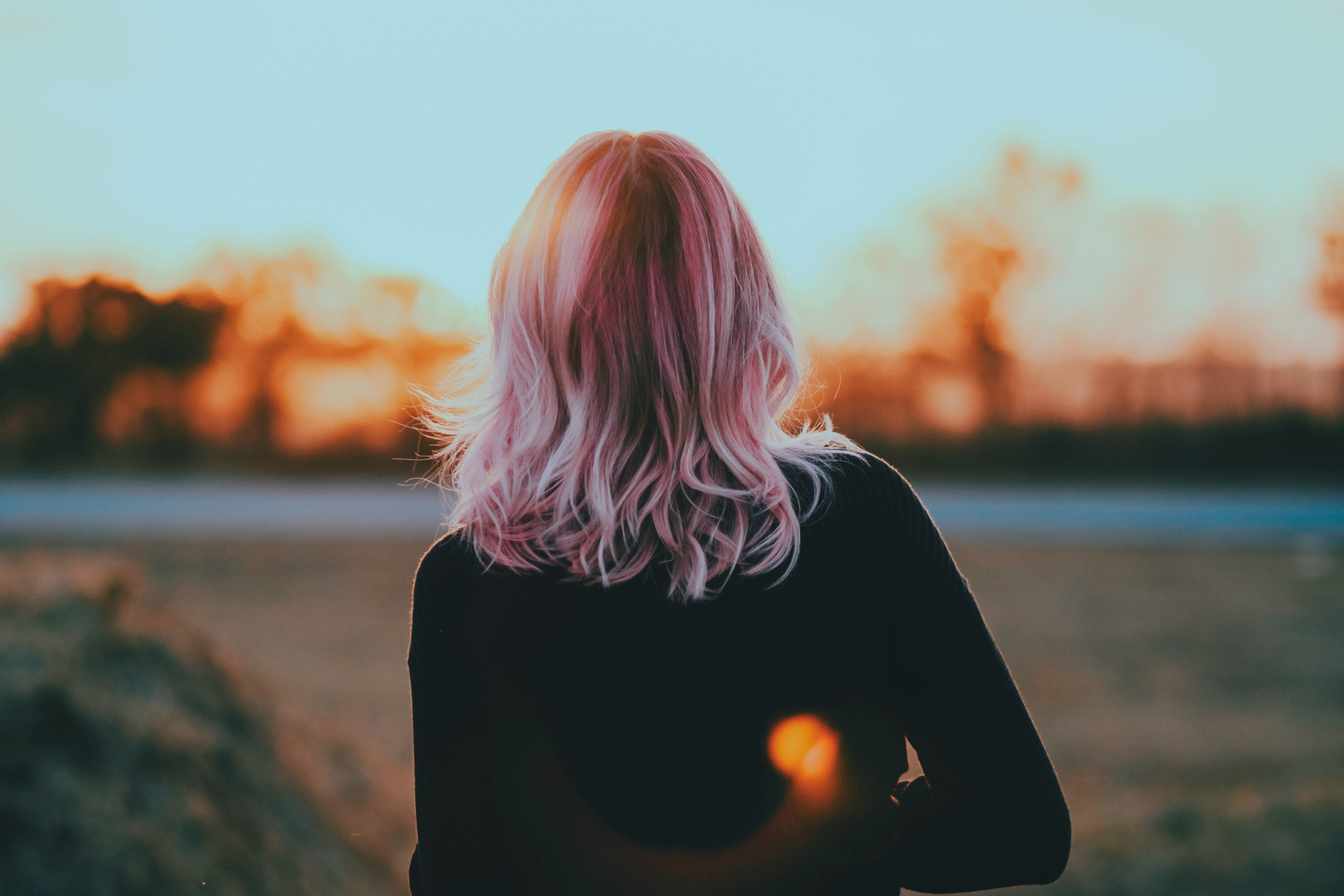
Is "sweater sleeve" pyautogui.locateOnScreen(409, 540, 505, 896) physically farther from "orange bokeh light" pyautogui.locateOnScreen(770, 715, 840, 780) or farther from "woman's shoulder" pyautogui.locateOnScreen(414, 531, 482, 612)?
"orange bokeh light" pyautogui.locateOnScreen(770, 715, 840, 780)

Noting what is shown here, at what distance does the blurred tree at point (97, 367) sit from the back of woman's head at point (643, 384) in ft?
65.7

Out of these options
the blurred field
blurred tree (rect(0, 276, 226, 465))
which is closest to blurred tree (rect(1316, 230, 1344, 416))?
the blurred field

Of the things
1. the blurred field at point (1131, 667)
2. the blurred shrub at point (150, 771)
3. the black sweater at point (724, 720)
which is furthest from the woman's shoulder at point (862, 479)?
the blurred field at point (1131, 667)

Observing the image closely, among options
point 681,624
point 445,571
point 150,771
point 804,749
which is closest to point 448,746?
point 445,571

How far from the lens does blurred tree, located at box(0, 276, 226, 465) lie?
18.8 m

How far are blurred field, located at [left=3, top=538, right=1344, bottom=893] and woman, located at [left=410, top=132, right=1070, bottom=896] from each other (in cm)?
393

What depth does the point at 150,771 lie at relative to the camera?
3615 mm

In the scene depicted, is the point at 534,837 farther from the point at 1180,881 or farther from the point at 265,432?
the point at 265,432

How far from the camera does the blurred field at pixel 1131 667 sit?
4406 millimetres

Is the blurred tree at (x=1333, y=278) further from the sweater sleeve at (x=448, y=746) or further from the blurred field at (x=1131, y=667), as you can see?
the sweater sleeve at (x=448, y=746)

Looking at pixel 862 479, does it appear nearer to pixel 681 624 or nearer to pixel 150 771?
pixel 681 624

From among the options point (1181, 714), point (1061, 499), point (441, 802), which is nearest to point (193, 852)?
point (441, 802)

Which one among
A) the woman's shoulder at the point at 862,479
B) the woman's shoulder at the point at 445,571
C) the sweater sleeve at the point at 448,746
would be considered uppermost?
the woman's shoulder at the point at 862,479

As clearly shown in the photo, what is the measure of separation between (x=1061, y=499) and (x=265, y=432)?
17.8 metres
